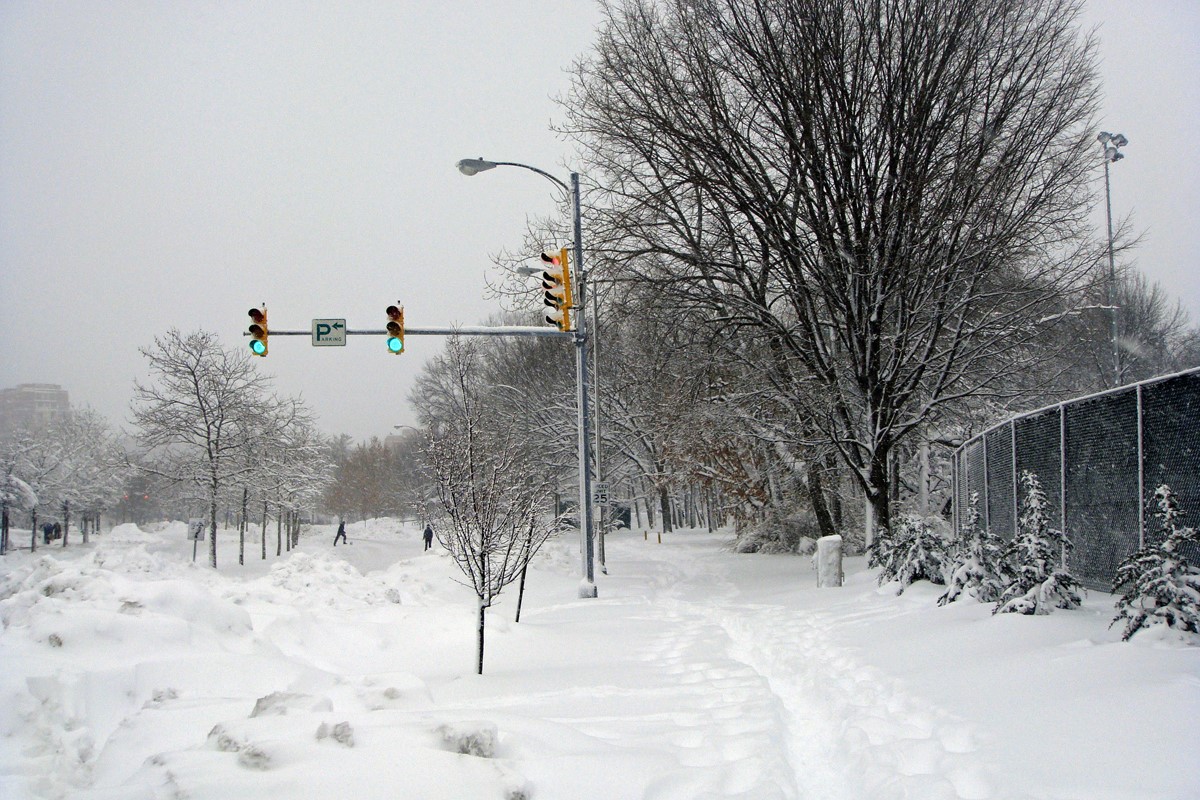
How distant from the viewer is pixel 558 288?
15.0 meters

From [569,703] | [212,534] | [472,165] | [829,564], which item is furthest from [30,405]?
[212,534]

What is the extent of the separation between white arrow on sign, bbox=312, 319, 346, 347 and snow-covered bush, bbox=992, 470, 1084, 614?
10764mm

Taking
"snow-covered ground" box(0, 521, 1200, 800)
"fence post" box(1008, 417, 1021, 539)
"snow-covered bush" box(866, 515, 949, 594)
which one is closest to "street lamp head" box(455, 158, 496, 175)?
"snow-covered ground" box(0, 521, 1200, 800)

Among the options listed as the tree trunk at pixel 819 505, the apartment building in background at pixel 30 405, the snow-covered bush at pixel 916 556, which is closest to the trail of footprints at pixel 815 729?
the snow-covered bush at pixel 916 556

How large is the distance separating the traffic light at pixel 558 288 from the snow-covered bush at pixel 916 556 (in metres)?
6.83

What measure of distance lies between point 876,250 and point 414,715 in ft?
46.4

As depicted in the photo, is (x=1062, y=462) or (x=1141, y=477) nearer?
(x=1141, y=477)

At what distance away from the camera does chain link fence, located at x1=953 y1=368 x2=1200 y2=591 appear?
771cm

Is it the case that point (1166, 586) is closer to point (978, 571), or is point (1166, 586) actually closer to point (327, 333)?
point (978, 571)

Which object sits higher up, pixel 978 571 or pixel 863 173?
pixel 863 173

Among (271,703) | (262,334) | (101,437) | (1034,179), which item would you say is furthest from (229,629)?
(101,437)

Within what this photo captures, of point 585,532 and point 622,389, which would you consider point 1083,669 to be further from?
point 622,389

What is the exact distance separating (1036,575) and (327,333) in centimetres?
1129

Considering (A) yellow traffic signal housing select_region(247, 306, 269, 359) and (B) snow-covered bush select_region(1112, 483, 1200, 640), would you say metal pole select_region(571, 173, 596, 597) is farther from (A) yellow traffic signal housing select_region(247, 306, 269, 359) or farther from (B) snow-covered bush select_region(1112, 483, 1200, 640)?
(B) snow-covered bush select_region(1112, 483, 1200, 640)
